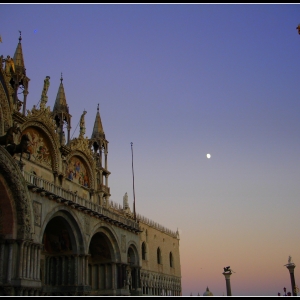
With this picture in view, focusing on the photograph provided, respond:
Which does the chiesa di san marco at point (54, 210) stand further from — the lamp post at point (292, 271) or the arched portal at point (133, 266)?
the lamp post at point (292, 271)

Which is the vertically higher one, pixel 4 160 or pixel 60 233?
pixel 4 160

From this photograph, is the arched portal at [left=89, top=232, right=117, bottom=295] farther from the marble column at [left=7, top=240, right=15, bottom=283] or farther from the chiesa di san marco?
the marble column at [left=7, top=240, right=15, bottom=283]

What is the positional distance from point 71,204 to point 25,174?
4.19 meters

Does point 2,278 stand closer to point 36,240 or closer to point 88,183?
point 36,240

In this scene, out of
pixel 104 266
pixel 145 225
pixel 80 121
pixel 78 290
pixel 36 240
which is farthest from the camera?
pixel 145 225

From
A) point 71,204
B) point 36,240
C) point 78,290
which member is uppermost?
point 71,204

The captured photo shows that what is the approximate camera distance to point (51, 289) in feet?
81.1

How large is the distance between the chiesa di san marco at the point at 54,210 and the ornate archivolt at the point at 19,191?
44 millimetres

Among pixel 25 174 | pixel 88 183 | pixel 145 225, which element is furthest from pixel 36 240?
pixel 145 225

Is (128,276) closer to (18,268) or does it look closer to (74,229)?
(74,229)

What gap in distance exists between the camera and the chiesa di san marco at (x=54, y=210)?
19.8m

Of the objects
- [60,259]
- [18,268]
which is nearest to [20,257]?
[18,268]

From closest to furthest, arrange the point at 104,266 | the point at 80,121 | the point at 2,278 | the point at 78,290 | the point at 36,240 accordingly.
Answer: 1. the point at 2,278
2. the point at 36,240
3. the point at 78,290
4. the point at 104,266
5. the point at 80,121

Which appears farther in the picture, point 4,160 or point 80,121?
point 80,121
